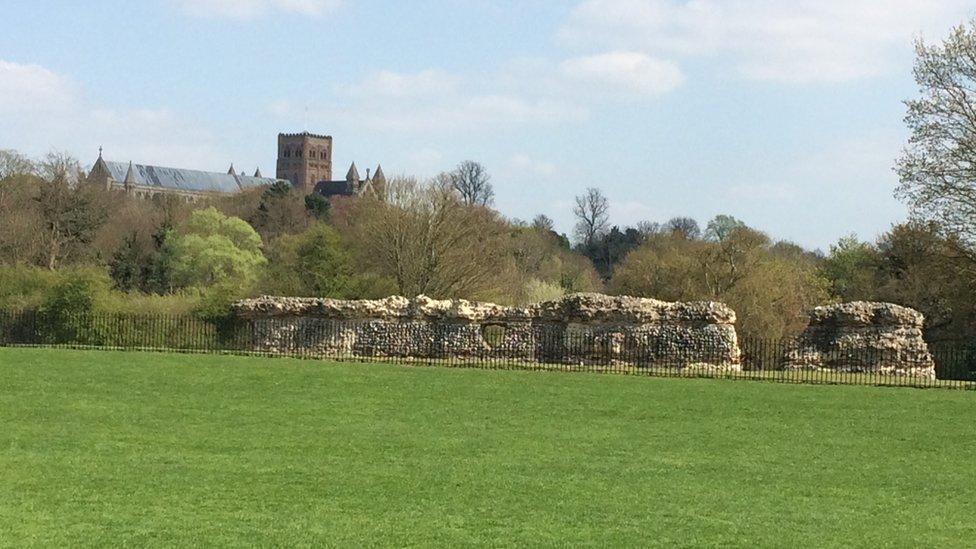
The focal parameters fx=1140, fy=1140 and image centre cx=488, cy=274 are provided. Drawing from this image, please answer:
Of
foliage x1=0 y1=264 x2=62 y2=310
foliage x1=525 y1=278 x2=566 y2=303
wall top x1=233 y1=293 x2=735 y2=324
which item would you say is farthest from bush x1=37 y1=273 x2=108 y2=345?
foliage x1=525 y1=278 x2=566 y2=303

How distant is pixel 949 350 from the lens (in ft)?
90.9

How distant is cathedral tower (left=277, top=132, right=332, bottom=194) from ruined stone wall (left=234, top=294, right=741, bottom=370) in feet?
484

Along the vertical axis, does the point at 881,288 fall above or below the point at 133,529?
above

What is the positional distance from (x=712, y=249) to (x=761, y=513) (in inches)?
1150

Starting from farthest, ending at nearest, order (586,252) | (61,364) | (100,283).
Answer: (586,252) → (100,283) → (61,364)

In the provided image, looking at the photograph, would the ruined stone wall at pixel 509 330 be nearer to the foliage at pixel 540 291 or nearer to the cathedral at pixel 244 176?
the foliage at pixel 540 291

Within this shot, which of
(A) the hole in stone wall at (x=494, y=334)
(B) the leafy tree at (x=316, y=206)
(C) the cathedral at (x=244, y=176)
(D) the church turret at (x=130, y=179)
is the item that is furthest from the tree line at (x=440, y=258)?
(D) the church turret at (x=130, y=179)

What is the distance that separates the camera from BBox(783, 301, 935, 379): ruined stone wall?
26.0 meters

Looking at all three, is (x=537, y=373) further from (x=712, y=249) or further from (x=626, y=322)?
(x=712, y=249)

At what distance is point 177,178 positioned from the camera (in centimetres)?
14038

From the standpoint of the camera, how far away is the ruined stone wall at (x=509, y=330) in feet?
87.4

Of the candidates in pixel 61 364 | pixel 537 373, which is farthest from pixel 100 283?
pixel 537 373

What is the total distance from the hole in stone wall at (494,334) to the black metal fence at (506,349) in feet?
0.10

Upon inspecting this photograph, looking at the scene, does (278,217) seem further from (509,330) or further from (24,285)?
(509,330)
